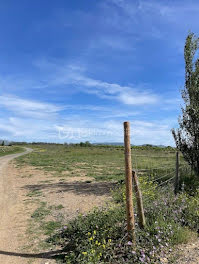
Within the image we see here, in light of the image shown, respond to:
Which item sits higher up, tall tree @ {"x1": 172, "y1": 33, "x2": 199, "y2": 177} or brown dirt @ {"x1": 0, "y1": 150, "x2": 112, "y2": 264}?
tall tree @ {"x1": 172, "y1": 33, "x2": 199, "y2": 177}

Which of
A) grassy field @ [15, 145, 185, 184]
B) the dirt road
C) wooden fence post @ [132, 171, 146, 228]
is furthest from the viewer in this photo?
grassy field @ [15, 145, 185, 184]

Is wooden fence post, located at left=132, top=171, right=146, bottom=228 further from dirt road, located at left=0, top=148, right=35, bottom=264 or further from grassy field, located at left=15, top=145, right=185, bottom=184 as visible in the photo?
dirt road, located at left=0, top=148, right=35, bottom=264

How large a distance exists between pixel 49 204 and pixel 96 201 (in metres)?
1.65

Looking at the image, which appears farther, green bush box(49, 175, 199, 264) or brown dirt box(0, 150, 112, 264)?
brown dirt box(0, 150, 112, 264)

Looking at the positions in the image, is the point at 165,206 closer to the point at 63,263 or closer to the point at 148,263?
the point at 148,263

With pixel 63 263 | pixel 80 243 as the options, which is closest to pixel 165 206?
pixel 80 243

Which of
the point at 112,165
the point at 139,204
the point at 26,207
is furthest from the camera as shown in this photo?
the point at 112,165

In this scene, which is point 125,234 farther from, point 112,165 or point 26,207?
point 112,165

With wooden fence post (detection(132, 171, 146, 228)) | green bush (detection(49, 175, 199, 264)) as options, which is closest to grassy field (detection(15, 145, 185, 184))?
wooden fence post (detection(132, 171, 146, 228))

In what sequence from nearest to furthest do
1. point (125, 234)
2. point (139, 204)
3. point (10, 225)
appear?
1. point (125, 234)
2. point (139, 204)
3. point (10, 225)

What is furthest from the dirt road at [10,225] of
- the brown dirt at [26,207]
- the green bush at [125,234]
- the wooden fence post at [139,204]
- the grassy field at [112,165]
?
the grassy field at [112,165]

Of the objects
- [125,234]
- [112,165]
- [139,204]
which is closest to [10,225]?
[125,234]

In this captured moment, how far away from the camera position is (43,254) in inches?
150

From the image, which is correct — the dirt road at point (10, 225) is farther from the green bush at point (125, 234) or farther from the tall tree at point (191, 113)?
the tall tree at point (191, 113)
